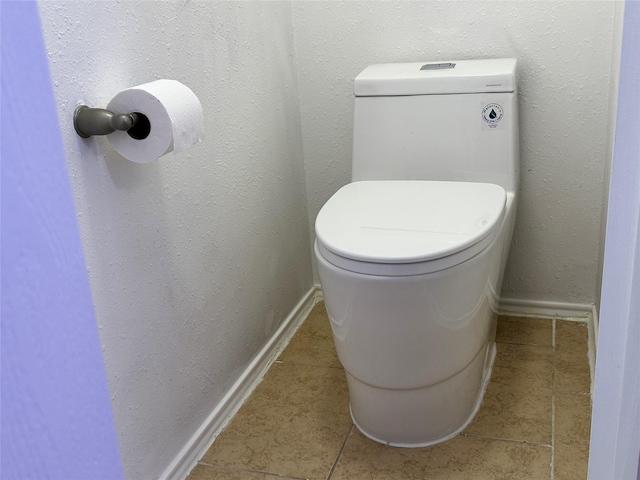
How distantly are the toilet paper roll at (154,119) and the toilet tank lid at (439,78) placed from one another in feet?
2.22

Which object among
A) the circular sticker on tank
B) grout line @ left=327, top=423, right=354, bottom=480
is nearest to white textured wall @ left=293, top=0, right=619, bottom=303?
the circular sticker on tank

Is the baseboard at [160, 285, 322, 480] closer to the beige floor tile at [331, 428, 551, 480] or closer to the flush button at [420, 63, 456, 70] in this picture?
the beige floor tile at [331, 428, 551, 480]

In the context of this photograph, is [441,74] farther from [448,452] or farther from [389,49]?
[448,452]

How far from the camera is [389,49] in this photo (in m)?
1.71

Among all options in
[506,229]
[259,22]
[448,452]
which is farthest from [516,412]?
[259,22]

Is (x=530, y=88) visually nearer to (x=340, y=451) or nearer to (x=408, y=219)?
(x=408, y=219)

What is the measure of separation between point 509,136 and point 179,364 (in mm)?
886

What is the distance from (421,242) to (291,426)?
55 centimetres

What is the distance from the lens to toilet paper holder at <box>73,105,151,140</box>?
0.95 meters

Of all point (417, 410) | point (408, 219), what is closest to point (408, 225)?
point (408, 219)

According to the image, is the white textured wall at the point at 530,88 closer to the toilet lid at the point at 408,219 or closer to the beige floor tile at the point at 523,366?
the beige floor tile at the point at 523,366

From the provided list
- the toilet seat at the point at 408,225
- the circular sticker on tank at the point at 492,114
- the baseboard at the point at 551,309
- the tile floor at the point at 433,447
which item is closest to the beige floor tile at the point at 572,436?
the tile floor at the point at 433,447

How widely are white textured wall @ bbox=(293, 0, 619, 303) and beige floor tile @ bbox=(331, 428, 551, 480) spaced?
599mm

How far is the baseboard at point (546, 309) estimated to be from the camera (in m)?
1.82
